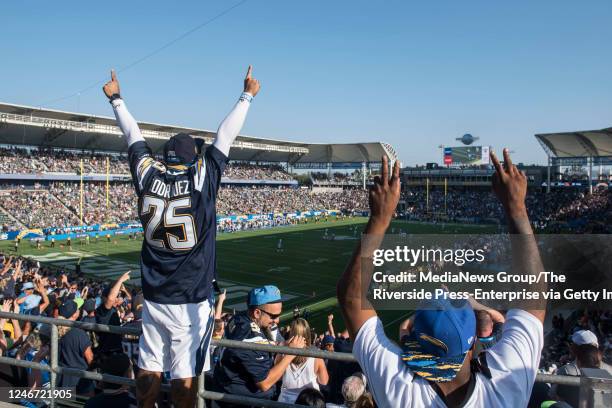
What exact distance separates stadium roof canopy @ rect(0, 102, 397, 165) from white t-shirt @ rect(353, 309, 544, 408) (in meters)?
31.2

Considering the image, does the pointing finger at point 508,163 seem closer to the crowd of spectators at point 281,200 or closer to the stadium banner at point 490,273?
the stadium banner at point 490,273

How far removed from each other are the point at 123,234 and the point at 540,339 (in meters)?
43.1

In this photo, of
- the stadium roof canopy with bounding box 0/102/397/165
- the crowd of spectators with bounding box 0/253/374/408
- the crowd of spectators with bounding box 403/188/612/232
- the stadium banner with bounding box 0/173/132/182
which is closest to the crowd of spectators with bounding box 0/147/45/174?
the stadium banner with bounding box 0/173/132/182

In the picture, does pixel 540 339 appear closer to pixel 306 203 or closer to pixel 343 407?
pixel 343 407

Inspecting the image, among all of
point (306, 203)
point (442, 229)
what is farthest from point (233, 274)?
point (306, 203)

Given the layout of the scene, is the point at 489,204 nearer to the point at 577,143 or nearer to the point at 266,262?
the point at 577,143

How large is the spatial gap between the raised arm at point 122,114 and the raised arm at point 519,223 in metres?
2.17

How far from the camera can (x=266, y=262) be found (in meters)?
30.2

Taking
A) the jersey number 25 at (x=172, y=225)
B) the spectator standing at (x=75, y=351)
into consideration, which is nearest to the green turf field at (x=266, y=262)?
the spectator standing at (x=75, y=351)

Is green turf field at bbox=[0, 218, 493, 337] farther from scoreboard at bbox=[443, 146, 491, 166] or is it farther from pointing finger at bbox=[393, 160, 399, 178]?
scoreboard at bbox=[443, 146, 491, 166]

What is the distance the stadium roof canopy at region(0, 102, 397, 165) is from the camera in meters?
47.2

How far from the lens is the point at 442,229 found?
50312 mm

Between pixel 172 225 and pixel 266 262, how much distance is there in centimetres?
Result: 2785

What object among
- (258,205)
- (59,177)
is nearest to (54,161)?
(59,177)
